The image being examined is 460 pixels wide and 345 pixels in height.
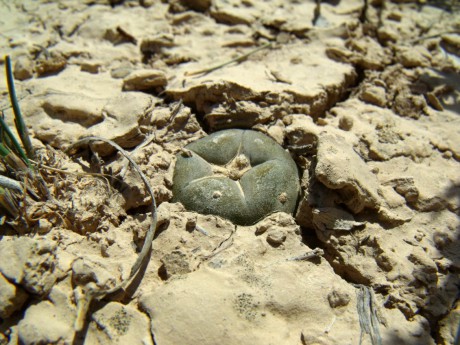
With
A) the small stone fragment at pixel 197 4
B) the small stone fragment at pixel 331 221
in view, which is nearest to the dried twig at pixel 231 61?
the small stone fragment at pixel 197 4

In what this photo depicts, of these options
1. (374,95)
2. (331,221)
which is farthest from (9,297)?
(374,95)

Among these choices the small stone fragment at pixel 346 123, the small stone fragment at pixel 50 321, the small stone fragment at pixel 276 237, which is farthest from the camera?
the small stone fragment at pixel 346 123

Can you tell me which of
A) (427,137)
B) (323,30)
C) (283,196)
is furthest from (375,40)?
(283,196)

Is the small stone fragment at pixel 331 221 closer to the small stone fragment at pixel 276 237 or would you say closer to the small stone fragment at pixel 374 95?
the small stone fragment at pixel 276 237

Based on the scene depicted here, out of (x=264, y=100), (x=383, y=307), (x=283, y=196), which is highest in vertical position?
(x=264, y=100)

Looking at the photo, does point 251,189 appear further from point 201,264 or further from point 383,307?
point 383,307

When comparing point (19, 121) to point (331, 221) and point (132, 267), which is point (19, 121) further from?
point (331, 221)

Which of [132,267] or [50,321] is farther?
[132,267]

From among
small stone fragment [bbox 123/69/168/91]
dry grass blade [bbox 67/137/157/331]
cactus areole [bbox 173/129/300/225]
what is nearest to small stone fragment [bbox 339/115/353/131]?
cactus areole [bbox 173/129/300/225]
